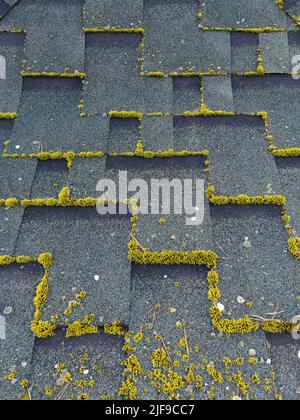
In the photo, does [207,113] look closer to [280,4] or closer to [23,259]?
[280,4]

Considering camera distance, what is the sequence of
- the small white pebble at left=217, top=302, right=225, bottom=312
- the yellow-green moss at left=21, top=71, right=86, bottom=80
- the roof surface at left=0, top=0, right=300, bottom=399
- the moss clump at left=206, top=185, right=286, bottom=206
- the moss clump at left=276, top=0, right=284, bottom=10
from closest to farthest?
the roof surface at left=0, top=0, right=300, bottom=399
the small white pebble at left=217, top=302, right=225, bottom=312
the moss clump at left=206, top=185, right=286, bottom=206
the yellow-green moss at left=21, top=71, right=86, bottom=80
the moss clump at left=276, top=0, right=284, bottom=10

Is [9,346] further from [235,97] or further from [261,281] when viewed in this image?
[235,97]

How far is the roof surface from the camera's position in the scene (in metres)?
1.98

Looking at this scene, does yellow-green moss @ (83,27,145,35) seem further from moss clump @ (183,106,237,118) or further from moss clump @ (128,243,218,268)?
moss clump @ (128,243,218,268)

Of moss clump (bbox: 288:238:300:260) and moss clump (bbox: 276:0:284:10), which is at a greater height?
moss clump (bbox: 276:0:284:10)

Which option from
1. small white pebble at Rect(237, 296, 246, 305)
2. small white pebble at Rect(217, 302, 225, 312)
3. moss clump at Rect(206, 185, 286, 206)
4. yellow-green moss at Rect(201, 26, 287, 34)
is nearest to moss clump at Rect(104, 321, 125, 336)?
small white pebble at Rect(217, 302, 225, 312)

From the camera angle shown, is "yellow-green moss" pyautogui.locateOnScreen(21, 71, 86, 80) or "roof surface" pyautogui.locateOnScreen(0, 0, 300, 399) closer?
"roof surface" pyautogui.locateOnScreen(0, 0, 300, 399)

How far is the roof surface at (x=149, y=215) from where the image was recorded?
1.98 metres

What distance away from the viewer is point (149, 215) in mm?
2332

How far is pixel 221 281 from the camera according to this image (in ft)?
7.07

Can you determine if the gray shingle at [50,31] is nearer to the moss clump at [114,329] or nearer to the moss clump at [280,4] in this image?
the moss clump at [280,4]

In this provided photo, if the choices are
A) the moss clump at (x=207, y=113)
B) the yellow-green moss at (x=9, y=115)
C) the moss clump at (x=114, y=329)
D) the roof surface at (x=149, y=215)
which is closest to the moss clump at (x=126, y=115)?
the roof surface at (x=149, y=215)
